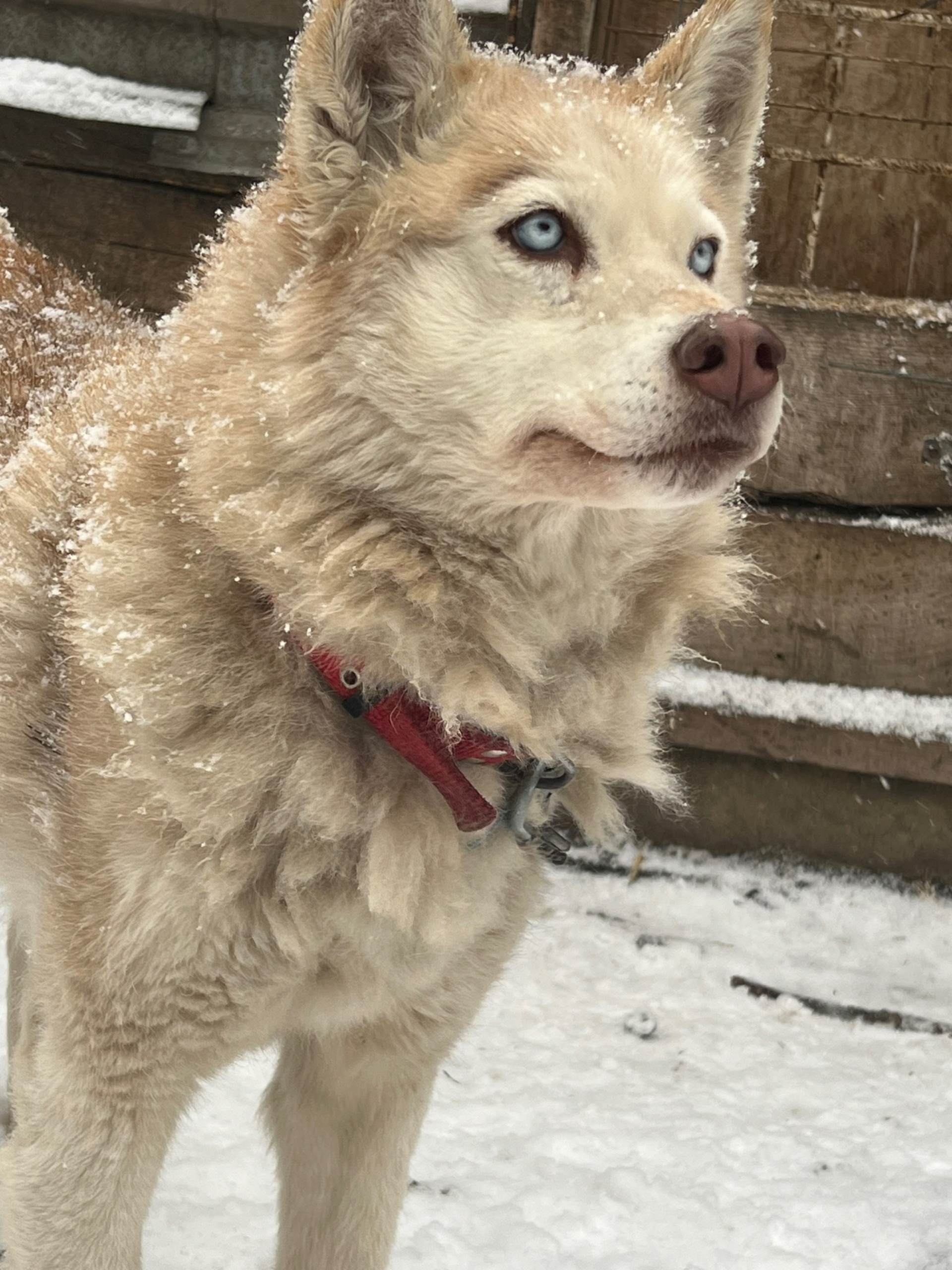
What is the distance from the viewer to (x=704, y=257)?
2.01m

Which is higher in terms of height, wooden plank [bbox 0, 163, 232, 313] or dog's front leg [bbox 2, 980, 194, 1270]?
wooden plank [bbox 0, 163, 232, 313]

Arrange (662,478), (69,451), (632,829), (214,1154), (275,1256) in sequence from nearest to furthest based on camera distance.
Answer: (662,478), (69,451), (275,1256), (214,1154), (632,829)

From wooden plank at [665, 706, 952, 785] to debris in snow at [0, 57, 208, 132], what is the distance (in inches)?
95.9

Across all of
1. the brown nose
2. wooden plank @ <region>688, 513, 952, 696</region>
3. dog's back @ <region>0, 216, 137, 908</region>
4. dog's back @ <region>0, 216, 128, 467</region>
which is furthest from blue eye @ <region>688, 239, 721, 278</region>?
wooden plank @ <region>688, 513, 952, 696</region>

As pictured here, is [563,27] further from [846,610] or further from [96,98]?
[846,610]

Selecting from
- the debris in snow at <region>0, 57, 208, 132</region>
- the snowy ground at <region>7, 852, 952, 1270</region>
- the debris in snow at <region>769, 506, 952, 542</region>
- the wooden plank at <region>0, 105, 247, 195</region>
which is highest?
the debris in snow at <region>0, 57, 208, 132</region>

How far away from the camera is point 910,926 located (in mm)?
3896

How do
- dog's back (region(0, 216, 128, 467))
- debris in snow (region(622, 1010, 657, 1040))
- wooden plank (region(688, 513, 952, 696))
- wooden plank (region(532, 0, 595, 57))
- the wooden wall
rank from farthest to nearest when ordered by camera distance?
the wooden wall < wooden plank (region(688, 513, 952, 696)) < wooden plank (region(532, 0, 595, 57)) < debris in snow (region(622, 1010, 657, 1040)) < dog's back (region(0, 216, 128, 467))

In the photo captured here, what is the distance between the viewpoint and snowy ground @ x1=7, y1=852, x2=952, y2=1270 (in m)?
2.55

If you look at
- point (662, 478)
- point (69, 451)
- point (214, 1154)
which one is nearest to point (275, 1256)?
point (214, 1154)

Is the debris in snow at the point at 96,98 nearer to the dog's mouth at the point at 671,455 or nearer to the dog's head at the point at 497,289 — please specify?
the dog's head at the point at 497,289

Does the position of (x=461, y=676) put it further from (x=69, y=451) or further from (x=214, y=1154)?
(x=214, y=1154)

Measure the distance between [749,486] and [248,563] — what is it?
8.44ft

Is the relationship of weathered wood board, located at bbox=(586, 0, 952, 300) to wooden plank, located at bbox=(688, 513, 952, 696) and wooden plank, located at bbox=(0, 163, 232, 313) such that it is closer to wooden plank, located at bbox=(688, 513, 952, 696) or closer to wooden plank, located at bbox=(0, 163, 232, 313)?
A: wooden plank, located at bbox=(688, 513, 952, 696)
